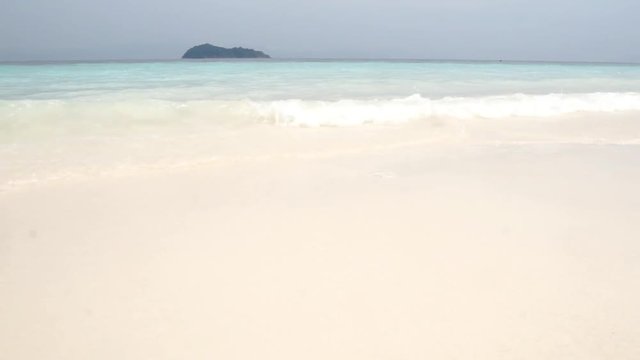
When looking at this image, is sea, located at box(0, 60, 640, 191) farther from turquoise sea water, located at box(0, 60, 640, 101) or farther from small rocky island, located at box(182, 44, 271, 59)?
small rocky island, located at box(182, 44, 271, 59)

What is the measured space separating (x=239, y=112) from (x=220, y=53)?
83029mm

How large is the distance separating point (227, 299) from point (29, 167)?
2.82 metres

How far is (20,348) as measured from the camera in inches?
60.0

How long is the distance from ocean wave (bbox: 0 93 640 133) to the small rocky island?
79219mm

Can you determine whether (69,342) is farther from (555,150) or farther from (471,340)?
(555,150)

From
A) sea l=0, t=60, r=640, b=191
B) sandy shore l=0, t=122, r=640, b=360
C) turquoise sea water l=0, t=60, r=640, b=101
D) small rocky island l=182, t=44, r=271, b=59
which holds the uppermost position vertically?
small rocky island l=182, t=44, r=271, b=59

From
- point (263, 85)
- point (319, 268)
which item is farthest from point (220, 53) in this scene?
point (319, 268)

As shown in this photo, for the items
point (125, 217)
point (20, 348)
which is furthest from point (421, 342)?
point (125, 217)

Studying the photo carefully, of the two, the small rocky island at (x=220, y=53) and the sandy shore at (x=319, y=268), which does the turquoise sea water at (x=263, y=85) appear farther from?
the small rocky island at (x=220, y=53)

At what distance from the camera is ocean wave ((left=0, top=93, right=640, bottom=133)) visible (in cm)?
636

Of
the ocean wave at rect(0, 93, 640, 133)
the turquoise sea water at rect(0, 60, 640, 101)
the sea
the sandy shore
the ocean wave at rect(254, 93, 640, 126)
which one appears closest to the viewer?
the sandy shore

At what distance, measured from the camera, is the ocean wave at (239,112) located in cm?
636

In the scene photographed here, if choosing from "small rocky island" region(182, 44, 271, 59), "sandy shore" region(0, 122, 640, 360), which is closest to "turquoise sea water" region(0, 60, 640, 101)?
"sandy shore" region(0, 122, 640, 360)

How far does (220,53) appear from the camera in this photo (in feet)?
278
